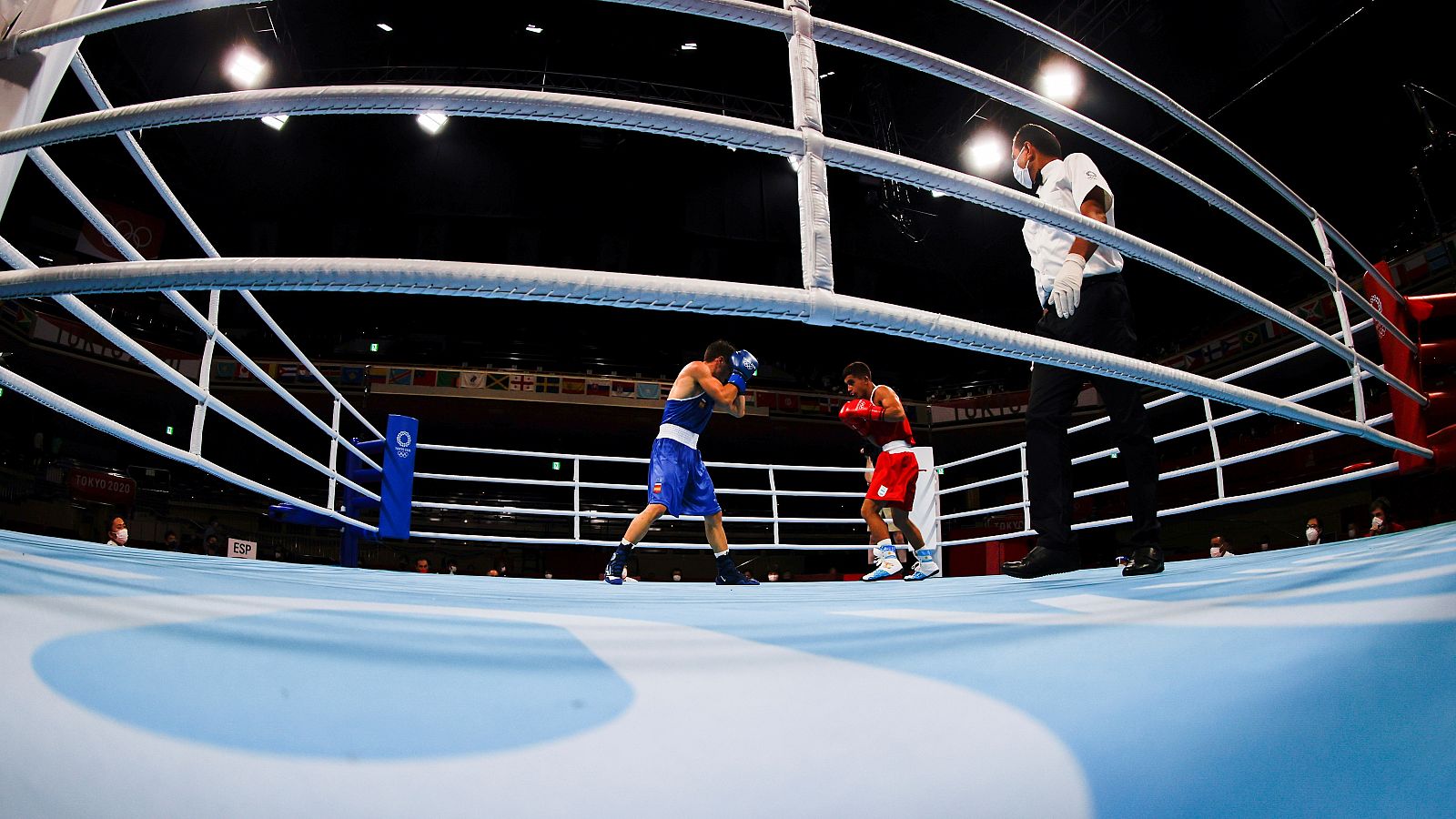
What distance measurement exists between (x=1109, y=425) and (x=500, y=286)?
189 centimetres

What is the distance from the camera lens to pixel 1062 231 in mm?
2018

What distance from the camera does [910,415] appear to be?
1462 centimetres

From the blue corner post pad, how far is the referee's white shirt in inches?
127

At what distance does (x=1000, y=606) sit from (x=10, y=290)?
1.60 m

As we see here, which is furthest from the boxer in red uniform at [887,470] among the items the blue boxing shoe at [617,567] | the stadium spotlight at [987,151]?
the stadium spotlight at [987,151]

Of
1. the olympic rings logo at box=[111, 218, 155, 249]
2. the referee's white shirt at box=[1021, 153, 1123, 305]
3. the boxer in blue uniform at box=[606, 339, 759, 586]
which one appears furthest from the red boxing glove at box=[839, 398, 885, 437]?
the olympic rings logo at box=[111, 218, 155, 249]

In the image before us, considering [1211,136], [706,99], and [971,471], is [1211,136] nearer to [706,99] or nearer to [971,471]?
[706,99]

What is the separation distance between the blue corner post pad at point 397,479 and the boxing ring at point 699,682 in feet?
8.81

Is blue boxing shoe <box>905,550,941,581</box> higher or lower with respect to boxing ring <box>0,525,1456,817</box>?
lower

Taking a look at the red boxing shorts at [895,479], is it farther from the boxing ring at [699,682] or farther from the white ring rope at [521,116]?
the white ring rope at [521,116]

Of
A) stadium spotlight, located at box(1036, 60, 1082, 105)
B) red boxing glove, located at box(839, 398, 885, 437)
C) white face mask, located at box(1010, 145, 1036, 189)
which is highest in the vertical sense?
stadium spotlight, located at box(1036, 60, 1082, 105)

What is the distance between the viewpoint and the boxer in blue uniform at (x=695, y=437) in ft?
9.51

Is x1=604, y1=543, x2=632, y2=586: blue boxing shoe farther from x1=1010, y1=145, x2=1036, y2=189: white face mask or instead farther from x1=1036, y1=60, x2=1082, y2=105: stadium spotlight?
x1=1036, y1=60, x2=1082, y2=105: stadium spotlight

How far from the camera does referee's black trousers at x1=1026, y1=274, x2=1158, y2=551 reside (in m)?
1.95
